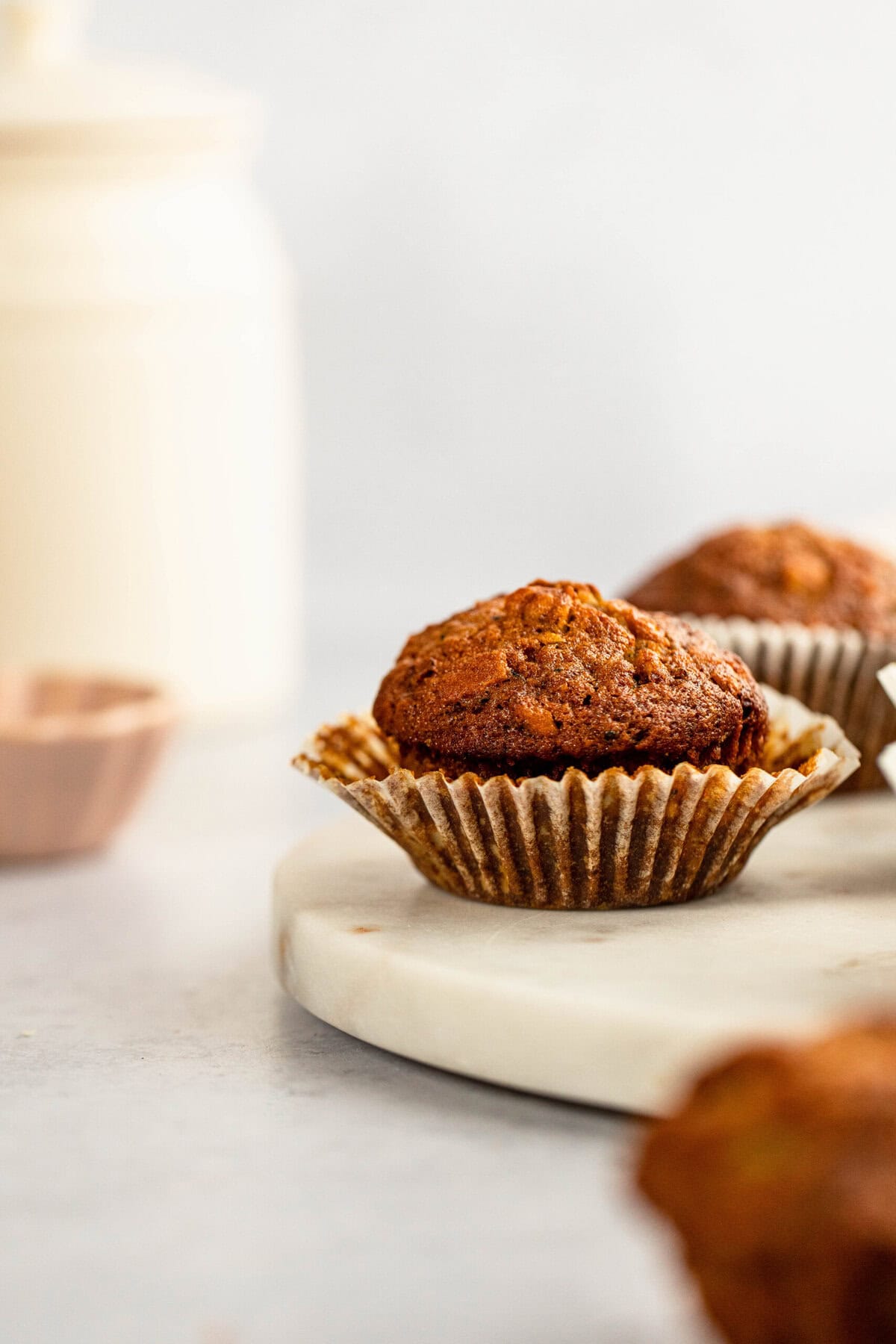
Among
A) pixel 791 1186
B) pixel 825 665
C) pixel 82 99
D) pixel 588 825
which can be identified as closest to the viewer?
pixel 791 1186

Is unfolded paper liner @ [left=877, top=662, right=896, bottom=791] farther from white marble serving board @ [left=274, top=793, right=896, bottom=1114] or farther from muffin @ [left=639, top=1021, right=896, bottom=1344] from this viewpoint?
muffin @ [left=639, top=1021, right=896, bottom=1344]

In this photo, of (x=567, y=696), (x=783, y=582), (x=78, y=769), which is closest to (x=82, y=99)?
(x=78, y=769)

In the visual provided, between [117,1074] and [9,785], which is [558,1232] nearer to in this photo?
[117,1074]

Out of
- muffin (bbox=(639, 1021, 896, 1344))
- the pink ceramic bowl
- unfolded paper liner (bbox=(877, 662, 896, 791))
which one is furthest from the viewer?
the pink ceramic bowl

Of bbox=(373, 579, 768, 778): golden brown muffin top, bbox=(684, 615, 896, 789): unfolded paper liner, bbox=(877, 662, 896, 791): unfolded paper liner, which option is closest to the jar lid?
bbox=(684, 615, 896, 789): unfolded paper liner

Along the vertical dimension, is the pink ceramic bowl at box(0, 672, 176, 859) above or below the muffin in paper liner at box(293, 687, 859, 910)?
below

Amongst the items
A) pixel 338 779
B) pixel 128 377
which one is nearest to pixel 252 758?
pixel 128 377

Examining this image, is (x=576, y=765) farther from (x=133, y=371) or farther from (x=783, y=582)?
(x=133, y=371)
